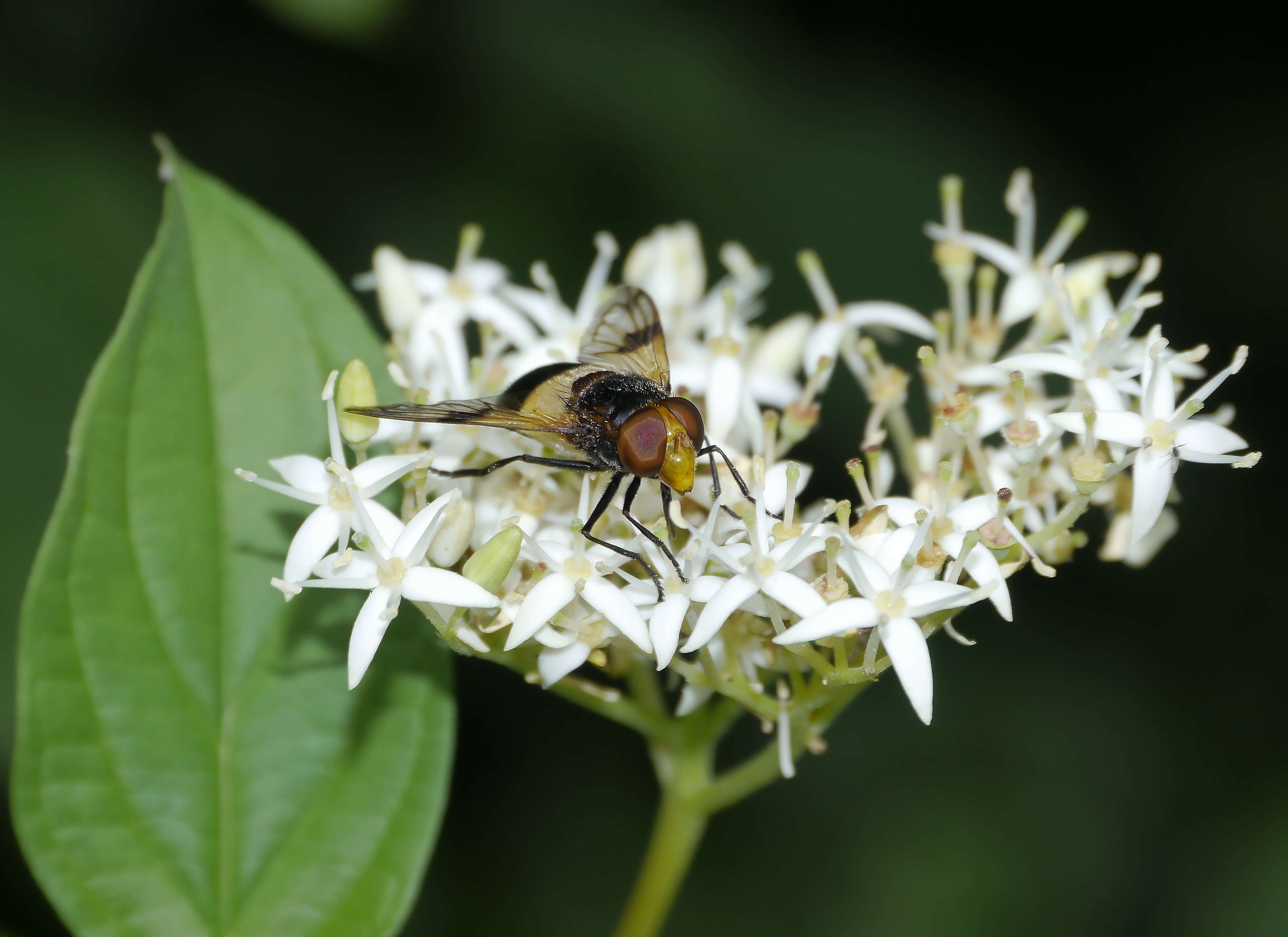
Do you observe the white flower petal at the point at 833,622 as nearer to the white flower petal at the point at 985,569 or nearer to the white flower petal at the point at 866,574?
the white flower petal at the point at 866,574

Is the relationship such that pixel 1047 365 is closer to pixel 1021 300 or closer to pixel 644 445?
pixel 1021 300

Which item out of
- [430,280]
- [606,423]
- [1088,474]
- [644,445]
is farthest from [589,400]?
[1088,474]

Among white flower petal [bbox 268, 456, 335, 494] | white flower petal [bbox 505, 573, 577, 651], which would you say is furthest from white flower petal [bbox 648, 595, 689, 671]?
white flower petal [bbox 268, 456, 335, 494]

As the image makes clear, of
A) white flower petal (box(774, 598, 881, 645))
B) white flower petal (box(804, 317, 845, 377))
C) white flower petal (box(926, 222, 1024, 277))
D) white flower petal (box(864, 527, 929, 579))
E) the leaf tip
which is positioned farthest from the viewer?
white flower petal (box(926, 222, 1024, 277))

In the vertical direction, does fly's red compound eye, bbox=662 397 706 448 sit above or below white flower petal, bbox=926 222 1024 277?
below

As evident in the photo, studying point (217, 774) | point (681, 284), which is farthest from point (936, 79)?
point (217, 774)

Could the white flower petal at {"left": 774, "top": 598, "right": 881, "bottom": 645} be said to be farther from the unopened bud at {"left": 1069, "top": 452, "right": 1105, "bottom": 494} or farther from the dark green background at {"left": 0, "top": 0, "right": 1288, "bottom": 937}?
the dark green background at {"left": 0, "top": 0, "right": 1288, "bottom": 937}

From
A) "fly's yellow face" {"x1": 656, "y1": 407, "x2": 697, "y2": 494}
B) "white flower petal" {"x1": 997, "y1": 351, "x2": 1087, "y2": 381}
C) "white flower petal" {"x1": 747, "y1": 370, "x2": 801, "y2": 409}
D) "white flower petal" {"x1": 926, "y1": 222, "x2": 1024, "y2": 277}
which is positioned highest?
"white flower petal" {"x1": 926, "y1": 222, "x2": 1024, "y2": 277}
